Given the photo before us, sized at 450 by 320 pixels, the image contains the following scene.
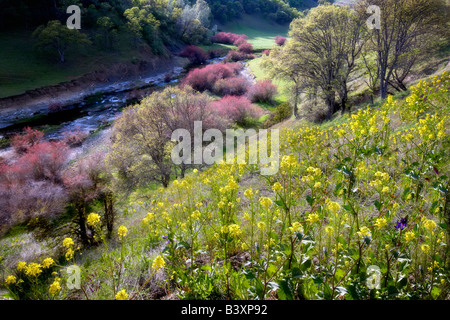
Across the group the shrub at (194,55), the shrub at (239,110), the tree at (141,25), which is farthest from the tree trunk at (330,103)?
the shrub at (194,55)

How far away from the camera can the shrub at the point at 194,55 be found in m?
56.7

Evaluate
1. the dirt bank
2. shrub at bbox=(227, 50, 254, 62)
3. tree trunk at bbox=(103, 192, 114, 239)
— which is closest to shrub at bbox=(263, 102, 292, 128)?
tree trunk at bbox=(103, 192, 114, 239)

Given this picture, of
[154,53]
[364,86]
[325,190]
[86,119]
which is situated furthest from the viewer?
[154,53]

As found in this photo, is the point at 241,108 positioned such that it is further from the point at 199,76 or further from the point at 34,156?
the point at 34,156

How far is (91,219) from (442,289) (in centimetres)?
366

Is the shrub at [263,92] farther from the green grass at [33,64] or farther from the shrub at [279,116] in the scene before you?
the green grass at [33,64]

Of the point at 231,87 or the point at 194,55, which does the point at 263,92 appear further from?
the point at 194,55

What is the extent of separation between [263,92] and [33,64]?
3462 centimetres

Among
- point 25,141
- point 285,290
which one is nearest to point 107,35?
point 25,141

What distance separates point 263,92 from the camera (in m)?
34.2

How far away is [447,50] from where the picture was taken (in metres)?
16.9

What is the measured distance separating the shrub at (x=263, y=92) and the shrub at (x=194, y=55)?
2798 centimetres

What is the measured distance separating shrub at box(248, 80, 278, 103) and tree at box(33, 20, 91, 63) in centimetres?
2938
